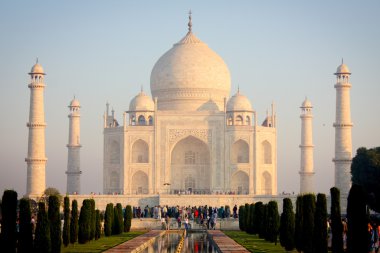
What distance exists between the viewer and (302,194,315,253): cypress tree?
18.8m

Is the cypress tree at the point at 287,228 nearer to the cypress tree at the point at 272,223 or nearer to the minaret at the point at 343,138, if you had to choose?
the cypress tree at the point at 272,223

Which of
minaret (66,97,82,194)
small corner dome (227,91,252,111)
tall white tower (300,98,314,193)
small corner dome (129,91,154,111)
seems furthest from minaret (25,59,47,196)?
tall white tower (300,98,314,193)

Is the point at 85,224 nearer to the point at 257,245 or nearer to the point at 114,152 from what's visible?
the point at 257,245

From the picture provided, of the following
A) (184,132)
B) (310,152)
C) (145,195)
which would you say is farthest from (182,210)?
(310,152)

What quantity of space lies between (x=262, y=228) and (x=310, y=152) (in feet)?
65.2

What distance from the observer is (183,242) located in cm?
2288

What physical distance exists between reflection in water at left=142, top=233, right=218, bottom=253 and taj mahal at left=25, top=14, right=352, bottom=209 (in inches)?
592

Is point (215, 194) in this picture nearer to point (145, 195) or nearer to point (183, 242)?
point (145, 195)

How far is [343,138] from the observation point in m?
39.8

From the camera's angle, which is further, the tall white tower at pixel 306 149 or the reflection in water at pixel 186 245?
the tall white tower at pixel 306 149

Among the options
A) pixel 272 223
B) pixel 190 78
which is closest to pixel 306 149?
pixel 190 78

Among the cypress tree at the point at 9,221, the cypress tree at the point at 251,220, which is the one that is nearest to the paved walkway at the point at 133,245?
the cypress tree at the point at 9,221

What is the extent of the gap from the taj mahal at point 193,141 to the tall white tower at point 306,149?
5cm

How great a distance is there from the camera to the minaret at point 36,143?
38.8 metres
